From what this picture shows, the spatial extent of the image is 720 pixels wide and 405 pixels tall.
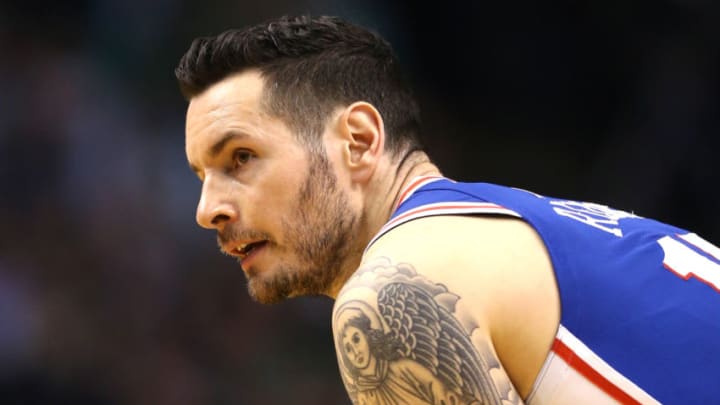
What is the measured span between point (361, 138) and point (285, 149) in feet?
0.76

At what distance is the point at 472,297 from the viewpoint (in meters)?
1.84

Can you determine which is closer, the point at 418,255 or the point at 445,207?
the point at 418,255

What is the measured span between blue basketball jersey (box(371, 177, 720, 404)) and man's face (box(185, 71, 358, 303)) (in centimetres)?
44

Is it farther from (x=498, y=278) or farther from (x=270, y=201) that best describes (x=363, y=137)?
(x=498, y=278)

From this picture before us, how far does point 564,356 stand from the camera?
1.92 m

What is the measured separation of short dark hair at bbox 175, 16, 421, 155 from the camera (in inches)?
105

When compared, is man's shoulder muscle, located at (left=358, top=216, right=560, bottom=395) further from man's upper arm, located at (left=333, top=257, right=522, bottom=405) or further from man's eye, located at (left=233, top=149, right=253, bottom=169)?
man's eye, located at (left=233, top=149, right=253, bottom=169)

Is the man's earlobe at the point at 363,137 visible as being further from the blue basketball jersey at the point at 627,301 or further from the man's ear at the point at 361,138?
the blue basketball jersey at the point at 627,301

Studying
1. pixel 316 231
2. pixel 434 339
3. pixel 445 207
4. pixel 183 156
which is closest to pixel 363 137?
pixel 316 231

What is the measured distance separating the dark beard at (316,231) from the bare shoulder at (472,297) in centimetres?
58

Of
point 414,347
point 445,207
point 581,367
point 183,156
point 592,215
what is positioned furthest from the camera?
point 183,156

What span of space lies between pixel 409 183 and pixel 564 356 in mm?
874

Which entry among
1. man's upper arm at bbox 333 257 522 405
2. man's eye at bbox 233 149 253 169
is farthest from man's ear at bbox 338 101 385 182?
man's upper arm at bbox 333 257 522 405

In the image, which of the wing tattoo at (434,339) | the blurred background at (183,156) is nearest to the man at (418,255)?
the wing tattoo at (434,339)
